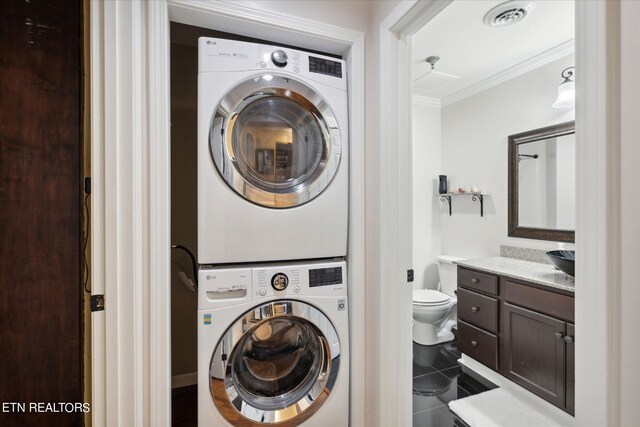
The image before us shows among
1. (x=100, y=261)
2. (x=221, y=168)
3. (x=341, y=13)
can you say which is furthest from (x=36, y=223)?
(x=341, y=13)

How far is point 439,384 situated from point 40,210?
2.49m

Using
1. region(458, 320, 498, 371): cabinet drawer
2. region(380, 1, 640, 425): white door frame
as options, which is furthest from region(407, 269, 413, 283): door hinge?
region(458, 320, 498, 371): cabinet drawer

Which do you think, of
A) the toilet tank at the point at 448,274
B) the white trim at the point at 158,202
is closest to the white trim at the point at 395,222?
the white trim at the point at 158,202

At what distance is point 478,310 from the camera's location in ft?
7.34

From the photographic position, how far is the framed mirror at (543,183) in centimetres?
226

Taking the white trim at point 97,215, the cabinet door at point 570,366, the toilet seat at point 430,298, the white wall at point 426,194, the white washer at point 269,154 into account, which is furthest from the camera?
the white wall at point 426,194

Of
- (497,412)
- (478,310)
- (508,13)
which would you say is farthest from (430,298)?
(508,13)

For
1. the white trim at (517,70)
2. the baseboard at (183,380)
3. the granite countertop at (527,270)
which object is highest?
the white trim at (517,70)

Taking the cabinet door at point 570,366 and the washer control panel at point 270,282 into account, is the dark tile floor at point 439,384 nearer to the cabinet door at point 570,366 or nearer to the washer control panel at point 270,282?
the cabinet door at point 570,366

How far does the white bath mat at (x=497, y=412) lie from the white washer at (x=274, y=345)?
2.78 feet

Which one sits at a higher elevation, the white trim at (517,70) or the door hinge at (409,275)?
the white trim at (517,70)

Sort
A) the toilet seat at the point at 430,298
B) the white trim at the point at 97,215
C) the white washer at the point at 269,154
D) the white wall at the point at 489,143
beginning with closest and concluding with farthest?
the white trim at the point at 97,215, the white washer at the point at 269,154, the white wall at the point at 489,143, the toilet seat at the point at 430,298

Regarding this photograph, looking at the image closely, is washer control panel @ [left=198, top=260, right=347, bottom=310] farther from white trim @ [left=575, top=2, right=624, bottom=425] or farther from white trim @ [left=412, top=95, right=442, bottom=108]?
white trim @ [left=412, top=95, right=442, bottom=108]

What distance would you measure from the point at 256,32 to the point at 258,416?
1766 mm
